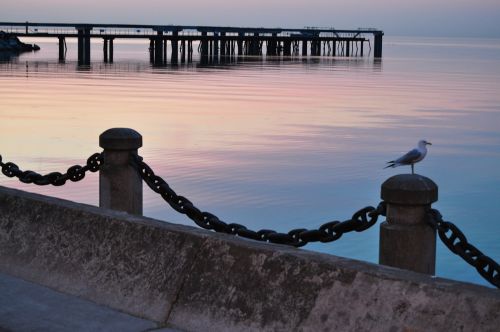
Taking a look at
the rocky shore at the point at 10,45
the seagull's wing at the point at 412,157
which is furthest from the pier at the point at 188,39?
the seagull's wing at the point at 412,157

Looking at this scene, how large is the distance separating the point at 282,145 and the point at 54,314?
831 inches

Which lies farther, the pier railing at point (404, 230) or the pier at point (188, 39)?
the pier at point (188, 39)

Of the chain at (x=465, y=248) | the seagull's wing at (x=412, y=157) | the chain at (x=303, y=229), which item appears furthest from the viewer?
the seagull's wing at (x=412, y=157)

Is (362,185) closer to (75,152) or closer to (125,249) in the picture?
(75,152)

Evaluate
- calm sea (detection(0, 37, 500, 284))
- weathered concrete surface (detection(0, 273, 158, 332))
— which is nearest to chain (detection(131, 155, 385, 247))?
weathered concrete surface (detection(0, 273, 158, 332))

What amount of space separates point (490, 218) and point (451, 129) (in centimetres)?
1452

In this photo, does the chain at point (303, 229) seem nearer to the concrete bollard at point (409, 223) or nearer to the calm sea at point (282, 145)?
the concrete bollard at point (409, 223)

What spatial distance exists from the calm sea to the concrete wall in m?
7.90

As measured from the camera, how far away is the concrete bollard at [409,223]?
204 inches

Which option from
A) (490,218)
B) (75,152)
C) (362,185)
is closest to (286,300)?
(490,218)

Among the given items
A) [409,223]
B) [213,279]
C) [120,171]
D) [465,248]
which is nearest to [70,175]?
[120,171]

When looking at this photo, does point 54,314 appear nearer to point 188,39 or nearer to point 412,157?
point 412,157

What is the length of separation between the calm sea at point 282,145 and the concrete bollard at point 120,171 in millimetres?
6480

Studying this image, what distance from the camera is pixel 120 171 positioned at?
25.2 feet
